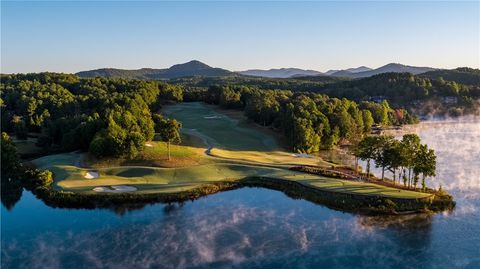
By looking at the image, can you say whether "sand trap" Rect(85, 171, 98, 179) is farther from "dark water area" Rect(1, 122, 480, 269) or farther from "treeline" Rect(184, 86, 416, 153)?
"treeline" Rect(184, 86, 416, 153)

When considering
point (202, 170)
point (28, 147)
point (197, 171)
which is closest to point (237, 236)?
point (197, 171)

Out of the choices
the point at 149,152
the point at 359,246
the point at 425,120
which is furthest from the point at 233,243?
the point at 425,120

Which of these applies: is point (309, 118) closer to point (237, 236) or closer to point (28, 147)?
point (237, 236)

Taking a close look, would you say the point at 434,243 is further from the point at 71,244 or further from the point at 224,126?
the point at 224,126

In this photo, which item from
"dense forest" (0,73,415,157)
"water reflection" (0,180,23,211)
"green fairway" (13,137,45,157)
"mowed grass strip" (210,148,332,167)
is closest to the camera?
"water reflection" (0,180,23,211)

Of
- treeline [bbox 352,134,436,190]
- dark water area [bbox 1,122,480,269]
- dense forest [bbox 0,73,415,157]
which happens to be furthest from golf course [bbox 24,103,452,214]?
dark water area [bbox 1,122,480,269]
